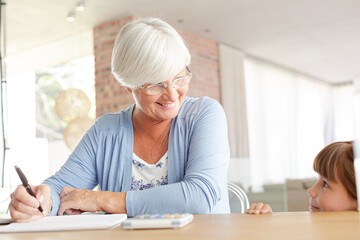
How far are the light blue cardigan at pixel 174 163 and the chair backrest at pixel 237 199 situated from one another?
11.0 inches

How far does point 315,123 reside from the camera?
10.1 metres

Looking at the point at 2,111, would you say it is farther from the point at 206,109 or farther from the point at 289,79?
the point at 289,79

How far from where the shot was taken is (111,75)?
19.6 feet

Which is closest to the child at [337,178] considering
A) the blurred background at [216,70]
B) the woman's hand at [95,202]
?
the woman's hand at [95,202]

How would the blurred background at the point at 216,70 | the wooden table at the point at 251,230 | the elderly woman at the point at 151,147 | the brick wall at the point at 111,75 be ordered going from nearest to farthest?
1. the wooden table at the point at 251,230
2. the elderly woman at the point at 151,147
3. the blurred background at the point at 216,70
4. the brick wall at the point at 111,75

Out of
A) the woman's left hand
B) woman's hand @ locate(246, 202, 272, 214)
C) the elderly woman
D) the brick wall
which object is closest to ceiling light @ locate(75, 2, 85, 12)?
the brick wall

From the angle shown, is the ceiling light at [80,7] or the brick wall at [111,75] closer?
the ceiling light at [80,7]

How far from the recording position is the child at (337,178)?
1316 mm

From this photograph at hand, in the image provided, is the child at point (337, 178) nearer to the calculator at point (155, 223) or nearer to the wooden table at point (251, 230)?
the wooden table at point (251, 230)

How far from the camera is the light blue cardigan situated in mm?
1197

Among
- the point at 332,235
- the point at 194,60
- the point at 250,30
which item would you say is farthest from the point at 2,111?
the point at 250,30

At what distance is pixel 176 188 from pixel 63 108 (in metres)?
4.23

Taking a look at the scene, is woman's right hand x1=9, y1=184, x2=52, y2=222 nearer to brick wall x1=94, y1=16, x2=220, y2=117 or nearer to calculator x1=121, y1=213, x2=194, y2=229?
calculator x1=121, y1=213, x2=194, y2=229

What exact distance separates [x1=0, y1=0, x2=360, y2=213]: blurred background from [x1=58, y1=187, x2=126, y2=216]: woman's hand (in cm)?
214
